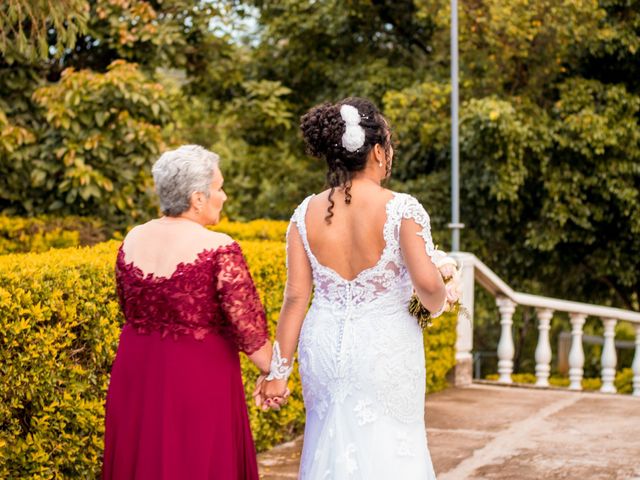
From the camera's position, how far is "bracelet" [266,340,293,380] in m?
3.90

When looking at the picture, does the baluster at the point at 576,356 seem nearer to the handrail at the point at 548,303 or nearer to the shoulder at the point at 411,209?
the handrail at the point at 548,303

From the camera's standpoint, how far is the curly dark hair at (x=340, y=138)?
376cm

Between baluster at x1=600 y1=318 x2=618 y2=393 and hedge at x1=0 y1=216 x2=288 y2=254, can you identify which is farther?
baluster at x1=600 y1=318 x2=618 y2=393

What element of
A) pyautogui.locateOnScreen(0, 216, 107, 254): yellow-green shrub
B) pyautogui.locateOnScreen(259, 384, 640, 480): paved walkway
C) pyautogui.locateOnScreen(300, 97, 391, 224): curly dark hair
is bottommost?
pyautogui.locateOnScreen(259, 384, 640, 480): paved walkway

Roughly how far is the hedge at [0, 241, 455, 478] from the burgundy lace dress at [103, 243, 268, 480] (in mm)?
774

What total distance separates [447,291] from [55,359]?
1.83 metres

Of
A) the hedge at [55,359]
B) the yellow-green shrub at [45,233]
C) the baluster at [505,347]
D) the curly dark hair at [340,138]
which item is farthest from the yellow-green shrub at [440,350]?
the curly dark hair at [340,138]

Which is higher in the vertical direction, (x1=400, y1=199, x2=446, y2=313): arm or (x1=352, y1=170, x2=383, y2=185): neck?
(x1=352, y1=170, x2=383, y2=185): neck

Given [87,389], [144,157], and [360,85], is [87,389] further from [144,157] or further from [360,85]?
[360,85]

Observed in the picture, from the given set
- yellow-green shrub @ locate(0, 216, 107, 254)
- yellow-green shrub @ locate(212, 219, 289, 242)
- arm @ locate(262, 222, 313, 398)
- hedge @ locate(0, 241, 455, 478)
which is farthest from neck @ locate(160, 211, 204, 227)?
yellow-green shrub @ locate(212, 219, 289, 242)

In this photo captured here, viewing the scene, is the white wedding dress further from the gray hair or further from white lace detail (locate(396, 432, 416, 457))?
the gray hair

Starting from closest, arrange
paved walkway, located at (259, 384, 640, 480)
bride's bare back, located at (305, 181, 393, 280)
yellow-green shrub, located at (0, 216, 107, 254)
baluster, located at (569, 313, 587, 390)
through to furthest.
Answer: bride's bare back, located at (305, 181, 393, 280) → paved walkway, located at (259, 384, 640, 480) → yellow-green shrub, located at (0, 216, 107, 254) → baluster, located at (569, 313, 587, 390)

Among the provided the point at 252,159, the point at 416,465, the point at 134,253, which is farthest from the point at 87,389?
the point at 252,159

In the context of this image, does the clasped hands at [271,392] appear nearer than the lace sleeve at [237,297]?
No
